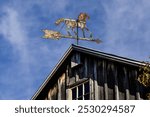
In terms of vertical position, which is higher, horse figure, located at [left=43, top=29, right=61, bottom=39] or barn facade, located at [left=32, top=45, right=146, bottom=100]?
horse figure, located at [left=43, top=29, right=61, bottom=39]

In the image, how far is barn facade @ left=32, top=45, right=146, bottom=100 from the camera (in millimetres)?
17406

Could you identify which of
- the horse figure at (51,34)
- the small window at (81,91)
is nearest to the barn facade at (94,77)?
the small window at (81,91)

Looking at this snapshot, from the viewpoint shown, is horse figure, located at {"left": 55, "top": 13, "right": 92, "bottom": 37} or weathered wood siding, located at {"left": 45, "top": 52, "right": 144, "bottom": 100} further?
horse figure, located at {"left": 55, "top": 13, "right": 92, "bottom": 37}

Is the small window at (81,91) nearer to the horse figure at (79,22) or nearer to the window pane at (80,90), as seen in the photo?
the window pane at (80,90)

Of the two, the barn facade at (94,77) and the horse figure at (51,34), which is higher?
the horse figure at (51,34)

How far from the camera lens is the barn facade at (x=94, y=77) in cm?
1741

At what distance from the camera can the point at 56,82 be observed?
2072 centimetres

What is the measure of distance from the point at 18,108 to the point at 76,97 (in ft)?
19.4

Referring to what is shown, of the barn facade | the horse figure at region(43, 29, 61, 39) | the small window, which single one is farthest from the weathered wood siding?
the horse figure at region(43, 29, 61, 39)

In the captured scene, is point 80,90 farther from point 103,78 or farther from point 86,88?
point 103,78

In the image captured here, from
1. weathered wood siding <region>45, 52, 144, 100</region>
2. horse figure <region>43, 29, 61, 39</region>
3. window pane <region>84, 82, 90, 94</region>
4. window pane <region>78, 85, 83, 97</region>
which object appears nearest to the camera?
weathered wood siding <region>45, 52, 144, 100</region>

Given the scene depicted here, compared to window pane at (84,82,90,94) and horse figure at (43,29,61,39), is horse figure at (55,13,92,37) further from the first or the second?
window pane at (84,82,90,94)

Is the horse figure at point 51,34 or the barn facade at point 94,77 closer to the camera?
the barn facade at point 94,77

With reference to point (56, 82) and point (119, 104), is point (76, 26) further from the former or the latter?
point (119, 104)
